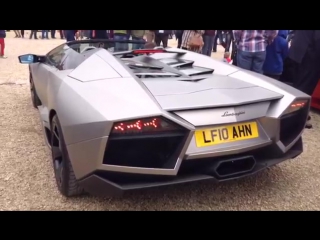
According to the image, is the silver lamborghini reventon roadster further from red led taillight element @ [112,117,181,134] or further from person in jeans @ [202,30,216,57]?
person in jeans @ [202,30,216,57]

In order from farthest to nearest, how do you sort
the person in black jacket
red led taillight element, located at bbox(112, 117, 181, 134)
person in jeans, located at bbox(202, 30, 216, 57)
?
person in jeans, located at bbox(202, 30, 216, 57) < the person in black jacket < red led taillight element, located at bbox(112, 117, 181, 134)

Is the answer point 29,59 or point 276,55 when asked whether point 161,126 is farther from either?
point 276,55

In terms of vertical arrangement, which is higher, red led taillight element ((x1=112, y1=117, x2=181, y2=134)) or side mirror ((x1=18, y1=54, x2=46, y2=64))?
side mirror ((x1=18, y1=54, x2=46, y2=64))

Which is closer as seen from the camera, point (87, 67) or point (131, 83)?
point (131, 83)

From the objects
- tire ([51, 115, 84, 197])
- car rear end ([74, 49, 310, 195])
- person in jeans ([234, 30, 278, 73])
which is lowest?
tire ([51, 115, 84, 197])

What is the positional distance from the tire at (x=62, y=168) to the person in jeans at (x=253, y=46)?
2955 millimetres

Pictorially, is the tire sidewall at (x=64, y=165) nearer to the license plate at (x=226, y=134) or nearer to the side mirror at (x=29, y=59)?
the license plate at (x=226, y=134)

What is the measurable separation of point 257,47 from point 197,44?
1943mm

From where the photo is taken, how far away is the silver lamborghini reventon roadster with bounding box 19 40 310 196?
1757 mm

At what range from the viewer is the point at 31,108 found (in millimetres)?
4488

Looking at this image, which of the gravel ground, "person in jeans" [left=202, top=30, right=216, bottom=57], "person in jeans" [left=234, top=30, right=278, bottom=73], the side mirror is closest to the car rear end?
the gravel ground

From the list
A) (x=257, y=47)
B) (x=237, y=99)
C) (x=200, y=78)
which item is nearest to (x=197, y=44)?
(x=257, y=47)

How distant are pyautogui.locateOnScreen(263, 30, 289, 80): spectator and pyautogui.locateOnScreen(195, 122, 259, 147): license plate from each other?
2.86 meters
